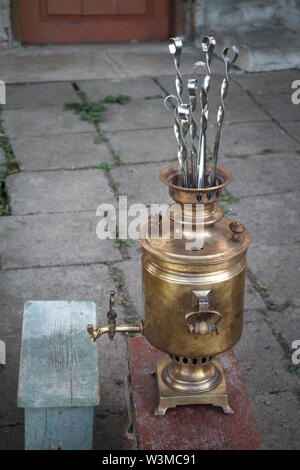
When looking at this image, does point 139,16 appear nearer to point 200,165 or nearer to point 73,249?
point 73,249

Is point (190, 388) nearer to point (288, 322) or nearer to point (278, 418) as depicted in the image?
point (278, 418)

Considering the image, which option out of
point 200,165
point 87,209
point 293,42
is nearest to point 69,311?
Result: point 200,165

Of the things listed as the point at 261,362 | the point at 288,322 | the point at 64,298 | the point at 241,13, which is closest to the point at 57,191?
the point at 64,298

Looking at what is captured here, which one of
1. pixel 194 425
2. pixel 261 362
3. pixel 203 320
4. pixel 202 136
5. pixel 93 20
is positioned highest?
pixel 202 136

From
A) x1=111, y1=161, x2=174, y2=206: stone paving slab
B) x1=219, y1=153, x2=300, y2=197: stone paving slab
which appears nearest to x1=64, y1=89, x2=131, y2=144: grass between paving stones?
x1=111, y1=161, x2=174, y2=206: stone paving slab

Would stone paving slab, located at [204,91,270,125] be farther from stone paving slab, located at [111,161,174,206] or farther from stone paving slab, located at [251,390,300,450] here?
stone paving slab, located at [251,390,300,450]

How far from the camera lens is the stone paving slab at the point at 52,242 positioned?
146 inches

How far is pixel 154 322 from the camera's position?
1935mm

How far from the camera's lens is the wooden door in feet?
23.7

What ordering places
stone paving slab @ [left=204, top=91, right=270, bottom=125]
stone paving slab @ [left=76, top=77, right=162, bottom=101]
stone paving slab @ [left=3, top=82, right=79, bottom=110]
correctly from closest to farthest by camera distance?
stone paving slab @ [left=204, top=91, right=270, bottom=125], stone paving slab @ [left=3, top=82, right=79, bottom=110], stone paving slab @ [left=76, top=77, right=162, bottom=101]

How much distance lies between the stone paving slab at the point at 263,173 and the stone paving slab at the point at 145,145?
501 millimetres

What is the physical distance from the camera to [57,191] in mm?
4465

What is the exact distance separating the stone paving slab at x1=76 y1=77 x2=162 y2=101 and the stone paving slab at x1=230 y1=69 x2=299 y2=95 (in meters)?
0.95

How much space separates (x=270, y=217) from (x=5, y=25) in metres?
4.56
